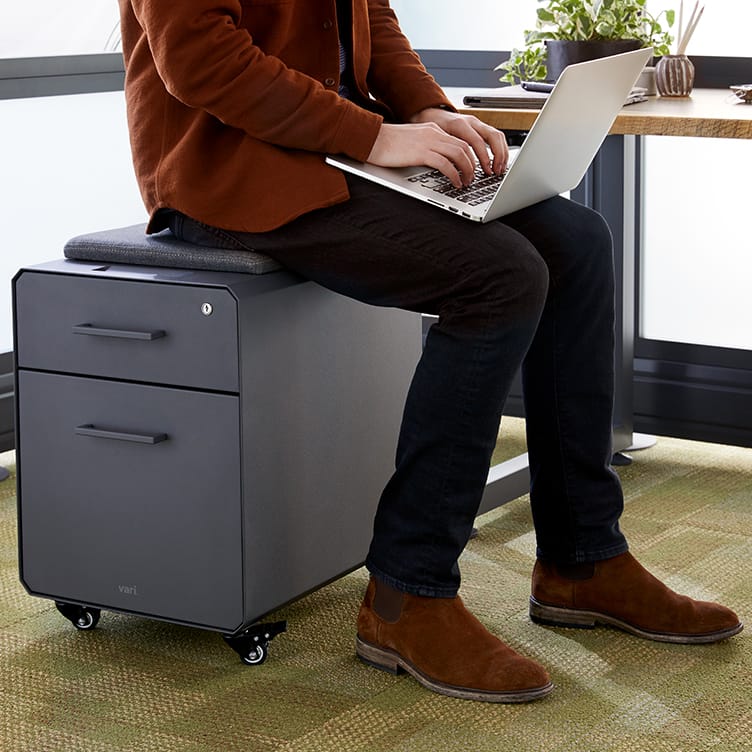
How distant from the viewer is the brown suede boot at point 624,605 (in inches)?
64.4

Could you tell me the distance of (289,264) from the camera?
154 cm

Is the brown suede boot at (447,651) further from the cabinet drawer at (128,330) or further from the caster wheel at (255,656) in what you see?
the cabinet drawer at (128,330)

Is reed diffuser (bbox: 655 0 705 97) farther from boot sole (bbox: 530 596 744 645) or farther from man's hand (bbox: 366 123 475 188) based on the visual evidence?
boot sole (bbox: 530 596 744 645)

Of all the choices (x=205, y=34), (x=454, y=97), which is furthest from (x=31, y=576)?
(x=454, y=97)

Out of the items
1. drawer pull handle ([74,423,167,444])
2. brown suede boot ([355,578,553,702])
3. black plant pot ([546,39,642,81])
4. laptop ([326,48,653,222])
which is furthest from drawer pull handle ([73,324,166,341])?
black plant pot ([546,39,642,81])

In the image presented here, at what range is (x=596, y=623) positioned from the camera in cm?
170

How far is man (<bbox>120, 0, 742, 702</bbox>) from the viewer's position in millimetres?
1435

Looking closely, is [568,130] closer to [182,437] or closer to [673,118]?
[673,118]

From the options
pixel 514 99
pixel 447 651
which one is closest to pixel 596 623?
pixel 447 651

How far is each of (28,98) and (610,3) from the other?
3.88ft

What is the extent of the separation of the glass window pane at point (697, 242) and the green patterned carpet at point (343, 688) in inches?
30.9

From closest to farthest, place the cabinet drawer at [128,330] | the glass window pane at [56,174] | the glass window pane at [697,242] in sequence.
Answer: the cabinet drawer at [128,330] → the glass window pane at [697,242] → the glass window pane at [56,174]

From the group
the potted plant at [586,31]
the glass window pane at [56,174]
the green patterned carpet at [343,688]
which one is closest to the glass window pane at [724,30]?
the potted plant at [586,31]

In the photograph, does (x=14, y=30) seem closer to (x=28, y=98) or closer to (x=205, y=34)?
(x=28, y=98)
